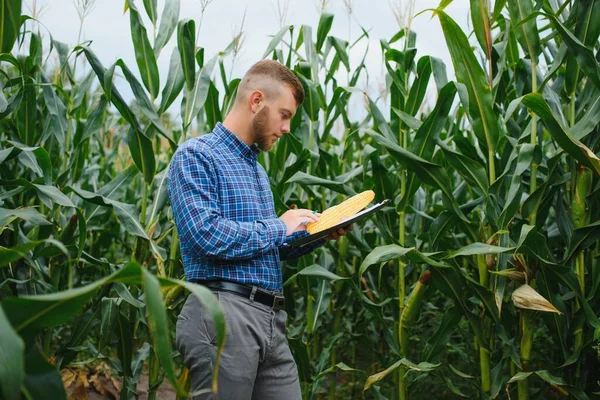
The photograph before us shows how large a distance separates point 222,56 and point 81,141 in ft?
3.02

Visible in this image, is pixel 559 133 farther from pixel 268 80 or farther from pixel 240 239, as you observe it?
pixel 240 239

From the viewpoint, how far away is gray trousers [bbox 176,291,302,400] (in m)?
2.21

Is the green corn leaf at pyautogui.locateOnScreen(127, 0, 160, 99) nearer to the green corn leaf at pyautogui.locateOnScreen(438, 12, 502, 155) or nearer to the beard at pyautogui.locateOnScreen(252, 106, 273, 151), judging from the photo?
the beard at pyautogui.locateOnScreen(252, 106, 273, 151)

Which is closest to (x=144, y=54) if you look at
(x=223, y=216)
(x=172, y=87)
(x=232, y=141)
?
(x=172, y=87)

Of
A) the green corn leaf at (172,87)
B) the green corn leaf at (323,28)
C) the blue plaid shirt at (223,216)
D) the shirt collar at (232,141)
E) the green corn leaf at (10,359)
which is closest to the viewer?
the green corn leaf at (10,359)

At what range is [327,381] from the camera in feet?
15.1

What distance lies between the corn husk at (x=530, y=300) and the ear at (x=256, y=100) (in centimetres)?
139

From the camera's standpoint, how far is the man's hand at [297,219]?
7.76ft

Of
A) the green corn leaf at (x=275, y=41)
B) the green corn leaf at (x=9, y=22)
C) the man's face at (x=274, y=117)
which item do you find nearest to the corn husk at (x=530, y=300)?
the man's face at (x=274, y=117)

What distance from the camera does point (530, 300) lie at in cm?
274

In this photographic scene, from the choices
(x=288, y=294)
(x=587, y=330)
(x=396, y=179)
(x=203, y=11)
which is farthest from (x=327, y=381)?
(x=203, y=11)

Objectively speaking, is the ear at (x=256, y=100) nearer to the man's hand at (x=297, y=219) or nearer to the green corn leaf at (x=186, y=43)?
the man's hand at (x=297, y=219)

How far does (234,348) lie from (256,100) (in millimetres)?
918

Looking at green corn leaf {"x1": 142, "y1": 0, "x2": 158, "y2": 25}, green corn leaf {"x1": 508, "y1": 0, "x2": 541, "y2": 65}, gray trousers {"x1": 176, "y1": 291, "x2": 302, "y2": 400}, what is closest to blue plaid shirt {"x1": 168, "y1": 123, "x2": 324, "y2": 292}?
gray trousers {"x1": 176, "y1": 291, "x2": 302, "y2": 400}
